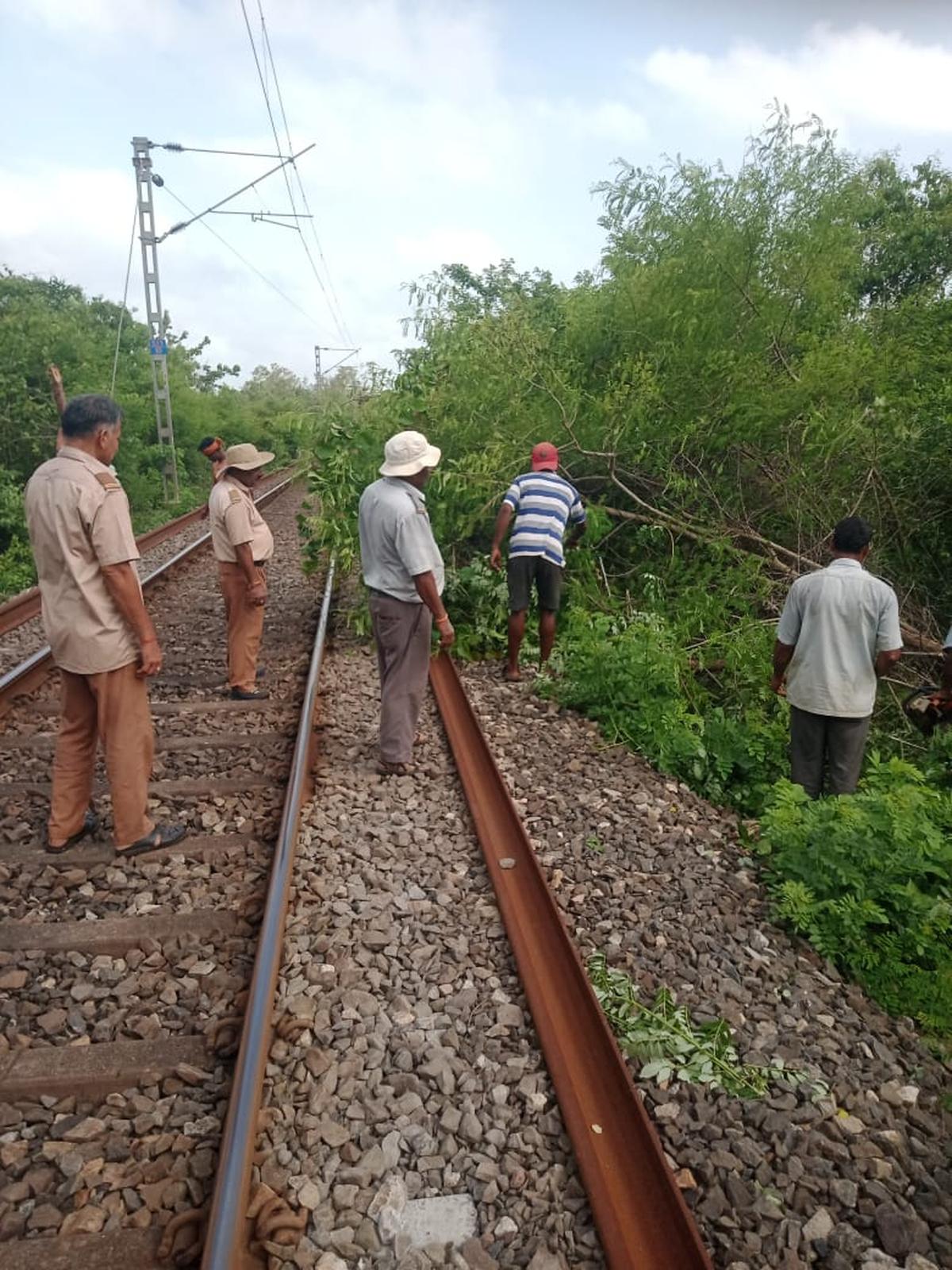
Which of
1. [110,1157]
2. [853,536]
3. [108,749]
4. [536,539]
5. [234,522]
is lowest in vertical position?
[110,1157]

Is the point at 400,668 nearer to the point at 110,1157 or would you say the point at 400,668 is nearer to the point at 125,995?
the point at 125,995

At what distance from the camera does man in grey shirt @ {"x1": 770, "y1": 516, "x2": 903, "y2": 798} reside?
4484 mm

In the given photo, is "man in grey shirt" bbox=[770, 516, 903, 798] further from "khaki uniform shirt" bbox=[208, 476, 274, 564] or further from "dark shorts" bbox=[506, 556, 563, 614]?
"khaki uniform shirt" bbox=[208, 476, 274, 564]

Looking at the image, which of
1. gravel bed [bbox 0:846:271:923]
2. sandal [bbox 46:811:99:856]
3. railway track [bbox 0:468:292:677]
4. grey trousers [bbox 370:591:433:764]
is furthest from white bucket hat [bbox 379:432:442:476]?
railway track [bbox 0:468:292:677]

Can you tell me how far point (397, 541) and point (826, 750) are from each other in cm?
280

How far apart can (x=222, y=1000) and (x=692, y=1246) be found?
1.79m

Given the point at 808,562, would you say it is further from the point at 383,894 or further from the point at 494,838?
the point at 383,894

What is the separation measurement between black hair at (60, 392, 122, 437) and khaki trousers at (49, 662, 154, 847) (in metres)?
1.07

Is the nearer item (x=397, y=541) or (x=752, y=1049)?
(x=752, y=1049)

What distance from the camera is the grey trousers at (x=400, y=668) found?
491 centimetres

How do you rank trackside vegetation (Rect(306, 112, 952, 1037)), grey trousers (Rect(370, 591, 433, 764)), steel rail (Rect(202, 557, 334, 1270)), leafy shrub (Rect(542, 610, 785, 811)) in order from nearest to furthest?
1. steel rail (Rect(202, 557, 334, 1270))
2. grey trousers (Rect(370, 591, 433, 764))
3. leafy shrub (Rect(542, 610, 785, 811))
4. trackside vegetation (Rect(306, 112, 952, 1037))

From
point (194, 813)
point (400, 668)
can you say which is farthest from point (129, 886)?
point (400, 668)

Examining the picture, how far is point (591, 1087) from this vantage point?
102 inches

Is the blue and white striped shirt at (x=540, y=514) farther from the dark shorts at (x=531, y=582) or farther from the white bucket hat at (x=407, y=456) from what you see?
the white bucket hat at (x=407, y=456)
